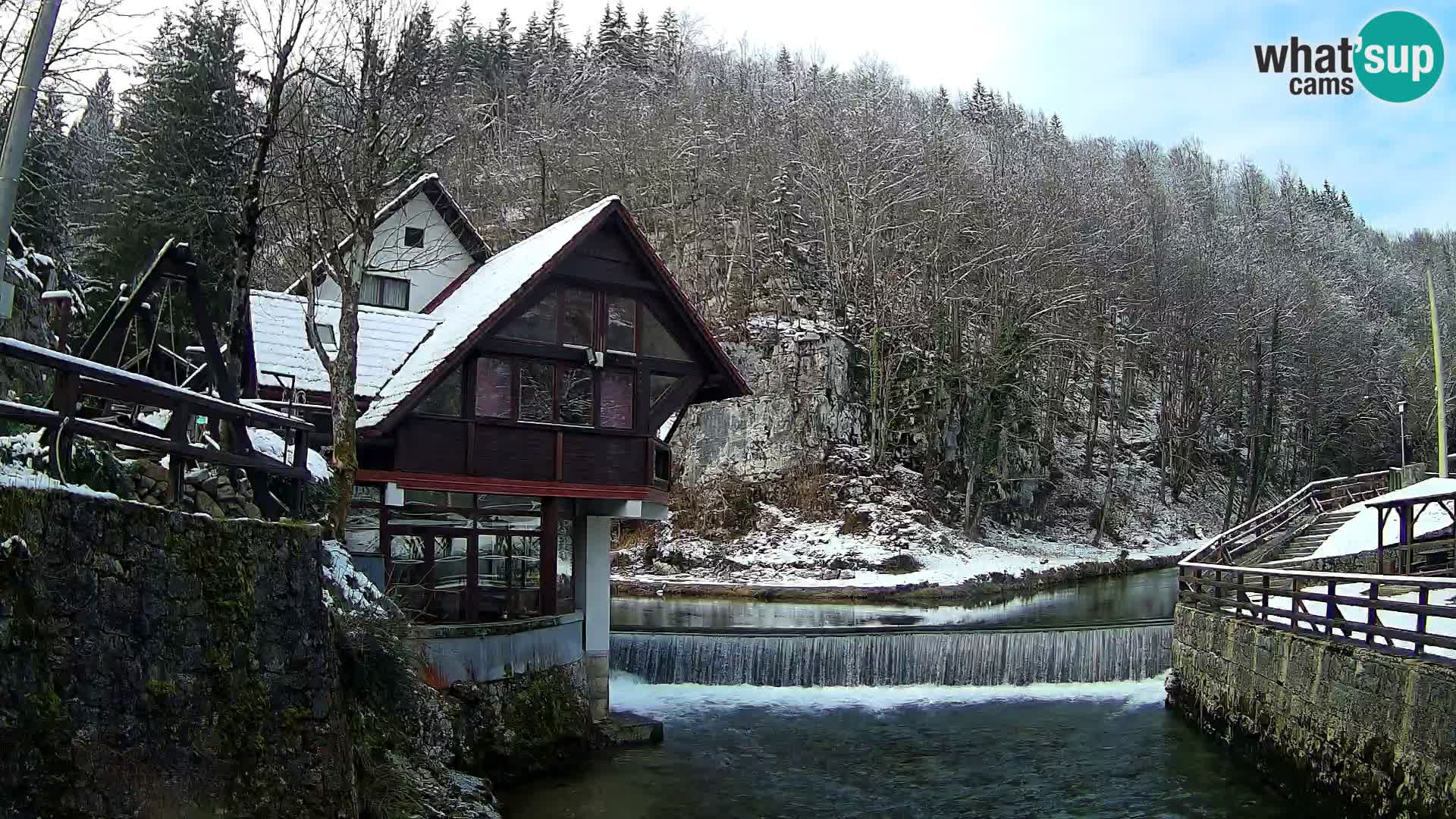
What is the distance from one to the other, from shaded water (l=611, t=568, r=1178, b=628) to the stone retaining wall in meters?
11.7

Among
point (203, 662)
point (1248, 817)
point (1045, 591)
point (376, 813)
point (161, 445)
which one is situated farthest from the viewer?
point (1045, 591)

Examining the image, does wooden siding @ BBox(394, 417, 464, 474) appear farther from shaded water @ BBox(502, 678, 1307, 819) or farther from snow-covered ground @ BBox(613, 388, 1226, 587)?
snow-covered ground @ BBox(613, 388, 1226, 587)

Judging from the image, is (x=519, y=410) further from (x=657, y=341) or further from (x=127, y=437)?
(x=127, y=437)

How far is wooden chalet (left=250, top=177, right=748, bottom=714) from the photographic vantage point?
18375mm

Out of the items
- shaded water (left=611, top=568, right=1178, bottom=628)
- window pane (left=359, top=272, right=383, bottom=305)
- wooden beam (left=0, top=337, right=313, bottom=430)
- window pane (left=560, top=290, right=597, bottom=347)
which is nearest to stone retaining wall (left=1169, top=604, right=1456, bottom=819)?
shaded water (left=611, top=568, right=1178, bottom=628)

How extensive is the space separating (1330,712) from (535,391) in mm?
12595

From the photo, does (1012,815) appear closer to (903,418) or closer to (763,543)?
(763,543)

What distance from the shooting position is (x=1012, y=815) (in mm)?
15562

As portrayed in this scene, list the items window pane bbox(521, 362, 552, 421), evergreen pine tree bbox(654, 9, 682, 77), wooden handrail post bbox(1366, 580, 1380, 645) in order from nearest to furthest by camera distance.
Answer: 1. wooden handrail post bbox(1366, 580, 1380, 645)
2. window pane bbox(521, 362, 552, 421)
3. evergreen pine tree bbox(654, 9, 682, 77)

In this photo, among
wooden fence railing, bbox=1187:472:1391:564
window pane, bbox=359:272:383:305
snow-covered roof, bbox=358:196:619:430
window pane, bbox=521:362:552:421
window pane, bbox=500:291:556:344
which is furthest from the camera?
wooden fence railing, bbox=1187:472:1391:564

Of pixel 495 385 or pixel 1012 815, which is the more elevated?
pixel 495 385

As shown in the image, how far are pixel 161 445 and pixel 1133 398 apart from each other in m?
61.7

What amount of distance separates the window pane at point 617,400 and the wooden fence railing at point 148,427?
7.30 meters

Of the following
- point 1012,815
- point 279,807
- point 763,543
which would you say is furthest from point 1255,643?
point 763,543
